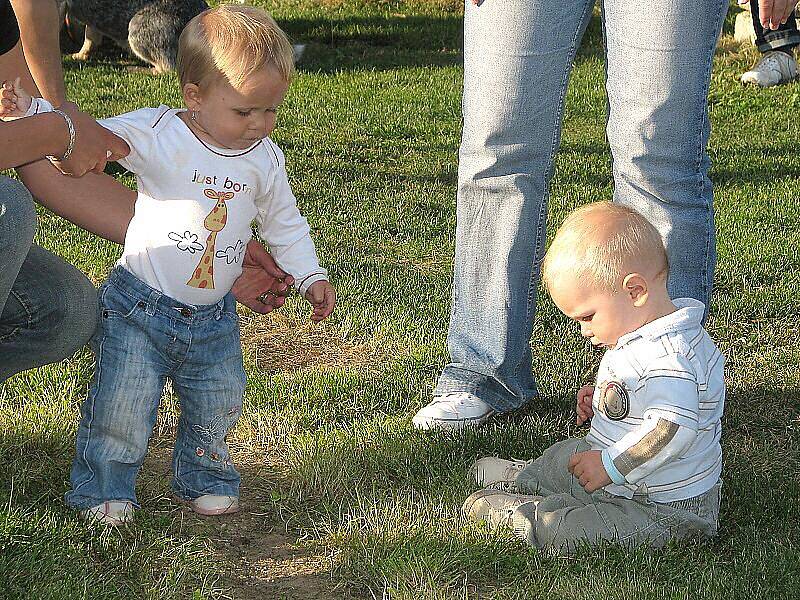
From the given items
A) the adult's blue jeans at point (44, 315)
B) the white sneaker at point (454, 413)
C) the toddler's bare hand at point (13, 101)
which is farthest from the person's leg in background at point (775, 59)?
the toddler's bare hand at point (13, 101)

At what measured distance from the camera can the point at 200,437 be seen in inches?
117

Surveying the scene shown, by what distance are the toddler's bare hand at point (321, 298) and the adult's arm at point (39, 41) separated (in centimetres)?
147

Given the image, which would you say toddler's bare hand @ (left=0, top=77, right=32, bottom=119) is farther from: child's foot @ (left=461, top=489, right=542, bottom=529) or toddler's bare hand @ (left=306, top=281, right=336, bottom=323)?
child's foot @ (left=461, top=489, right=542, bottom=529)

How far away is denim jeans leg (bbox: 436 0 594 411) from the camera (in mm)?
3164

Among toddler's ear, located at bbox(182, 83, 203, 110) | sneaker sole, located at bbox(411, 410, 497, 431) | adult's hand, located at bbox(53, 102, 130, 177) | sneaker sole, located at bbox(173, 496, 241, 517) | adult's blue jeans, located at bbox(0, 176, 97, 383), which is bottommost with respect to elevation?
sneaker sole, located at bbox(173, 496, 241, 517)

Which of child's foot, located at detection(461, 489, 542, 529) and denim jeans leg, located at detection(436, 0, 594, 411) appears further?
denim jeans leg, located at detection(436, 0, 594, 411)

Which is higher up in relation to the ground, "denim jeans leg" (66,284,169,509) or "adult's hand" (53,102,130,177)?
"adult's hand" (53,102,130,177)

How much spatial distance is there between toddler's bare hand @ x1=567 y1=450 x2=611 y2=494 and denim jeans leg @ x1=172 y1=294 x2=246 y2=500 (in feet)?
2.97

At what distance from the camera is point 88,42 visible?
34.9ft

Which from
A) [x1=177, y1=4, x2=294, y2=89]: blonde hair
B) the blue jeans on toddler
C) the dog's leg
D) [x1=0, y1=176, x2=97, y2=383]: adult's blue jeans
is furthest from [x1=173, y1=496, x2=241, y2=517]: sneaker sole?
the dog's leg

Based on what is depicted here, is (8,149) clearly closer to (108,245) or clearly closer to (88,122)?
(88,122)

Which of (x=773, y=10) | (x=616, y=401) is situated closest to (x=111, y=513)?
(x=616, y=401)

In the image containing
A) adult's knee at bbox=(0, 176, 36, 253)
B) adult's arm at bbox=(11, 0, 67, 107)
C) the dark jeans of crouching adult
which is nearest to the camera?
adult's knee at bbox=(0, 176, 36, 253)

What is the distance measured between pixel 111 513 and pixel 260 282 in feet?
2.45
